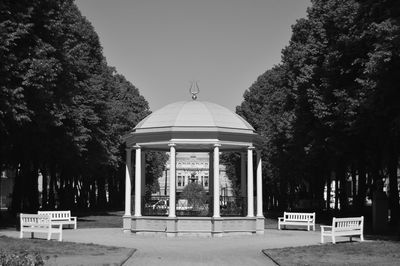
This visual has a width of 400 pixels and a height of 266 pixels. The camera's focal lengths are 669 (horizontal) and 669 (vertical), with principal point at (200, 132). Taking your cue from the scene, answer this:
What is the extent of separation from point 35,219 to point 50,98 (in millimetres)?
7931

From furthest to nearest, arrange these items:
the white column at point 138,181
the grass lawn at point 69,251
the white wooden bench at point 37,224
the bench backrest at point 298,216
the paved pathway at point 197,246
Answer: the bench backrest at point 298,216 < the white column at point 138,181 < the white wooden bench at point 37,224 < the paved pathway at point 197,246 < the grass lawn at point 69,251

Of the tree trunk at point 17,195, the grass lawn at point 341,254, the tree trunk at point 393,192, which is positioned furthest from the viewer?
the tree trunk at point 17,195

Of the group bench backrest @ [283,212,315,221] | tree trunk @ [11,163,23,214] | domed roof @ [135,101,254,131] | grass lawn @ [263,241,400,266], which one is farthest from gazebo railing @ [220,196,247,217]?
tree trunk @ [11,163,23,214]

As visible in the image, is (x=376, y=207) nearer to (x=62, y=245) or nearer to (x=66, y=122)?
(x=62, y=245)

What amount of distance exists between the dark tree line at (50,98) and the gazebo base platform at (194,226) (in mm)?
6714

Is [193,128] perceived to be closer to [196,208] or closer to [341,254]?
[196,208]

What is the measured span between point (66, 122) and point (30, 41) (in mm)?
10110

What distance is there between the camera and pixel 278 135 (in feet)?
171

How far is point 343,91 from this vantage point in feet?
113

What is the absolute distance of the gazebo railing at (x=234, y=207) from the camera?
30.3 meters

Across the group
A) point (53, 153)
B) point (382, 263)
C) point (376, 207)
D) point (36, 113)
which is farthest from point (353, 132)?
point (53, 153)

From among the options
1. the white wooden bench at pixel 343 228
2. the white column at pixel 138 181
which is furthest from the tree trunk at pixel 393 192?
the white column at pixel 138 181

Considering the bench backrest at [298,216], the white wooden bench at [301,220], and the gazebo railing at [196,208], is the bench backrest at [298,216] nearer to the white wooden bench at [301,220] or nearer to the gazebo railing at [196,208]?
the white wooden bench at [301,220]

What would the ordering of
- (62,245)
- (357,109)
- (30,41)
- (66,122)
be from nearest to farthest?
1. (62,245)
2. (30,41)
3. (357,109)
4. (66,122)
